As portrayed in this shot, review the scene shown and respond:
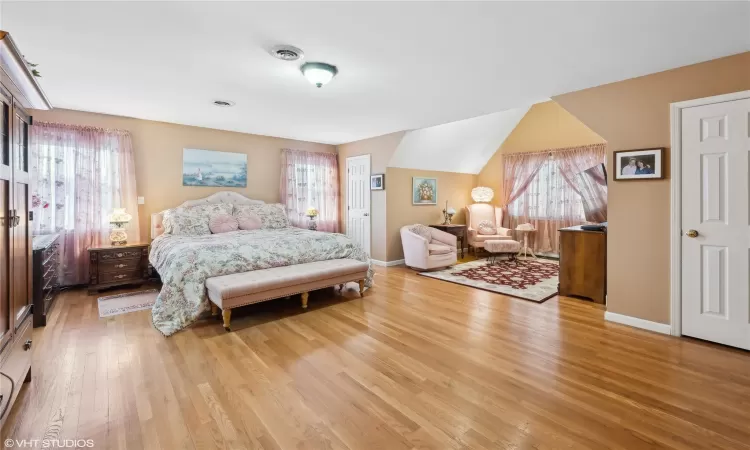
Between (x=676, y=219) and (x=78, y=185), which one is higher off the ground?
(x=78, y=185)

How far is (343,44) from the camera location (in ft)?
8.46

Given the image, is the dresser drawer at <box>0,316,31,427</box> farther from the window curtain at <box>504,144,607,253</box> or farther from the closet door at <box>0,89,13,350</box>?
the window curtain at <box>504,144,607,253</box>

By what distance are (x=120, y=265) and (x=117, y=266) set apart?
33mm

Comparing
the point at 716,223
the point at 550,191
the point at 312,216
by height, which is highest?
Result: the point at 550,191

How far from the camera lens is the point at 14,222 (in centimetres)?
184

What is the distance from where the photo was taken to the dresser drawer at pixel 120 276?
14.0 feet

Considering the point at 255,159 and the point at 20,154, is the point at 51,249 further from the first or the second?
the point at 255,159

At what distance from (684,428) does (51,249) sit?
5.60 m

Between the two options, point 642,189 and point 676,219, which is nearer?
point 676,219

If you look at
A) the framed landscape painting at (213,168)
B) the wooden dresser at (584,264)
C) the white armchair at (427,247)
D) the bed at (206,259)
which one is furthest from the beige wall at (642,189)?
the framed landscape painting at (213,168)

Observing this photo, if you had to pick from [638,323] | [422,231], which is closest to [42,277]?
[422,231]

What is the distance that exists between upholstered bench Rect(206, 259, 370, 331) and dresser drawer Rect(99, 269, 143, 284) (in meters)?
1.83

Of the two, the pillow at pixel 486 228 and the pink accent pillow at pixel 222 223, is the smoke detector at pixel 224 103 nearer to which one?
the pink accent pillow at pixel 222 223

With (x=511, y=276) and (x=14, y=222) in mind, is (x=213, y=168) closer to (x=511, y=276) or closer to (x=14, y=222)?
(x=14, y=222)
